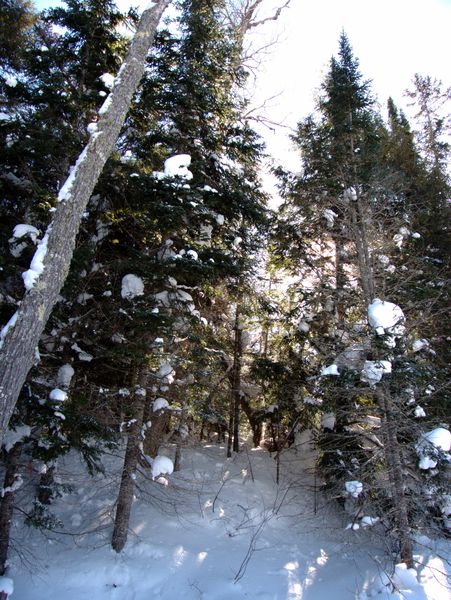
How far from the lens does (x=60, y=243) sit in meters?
4.80

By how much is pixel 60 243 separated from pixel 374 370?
17.5ft

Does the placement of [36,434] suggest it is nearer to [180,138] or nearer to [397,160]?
[180,138]

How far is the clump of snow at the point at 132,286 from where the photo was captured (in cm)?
719

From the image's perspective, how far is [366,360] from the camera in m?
7.32

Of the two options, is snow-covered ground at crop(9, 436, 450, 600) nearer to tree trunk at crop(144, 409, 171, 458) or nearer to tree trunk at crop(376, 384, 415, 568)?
tree trunk at crop(376, 384, 415, 568)

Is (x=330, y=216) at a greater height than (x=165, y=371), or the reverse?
(x=330, y=216)

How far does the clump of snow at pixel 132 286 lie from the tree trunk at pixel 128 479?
186cm

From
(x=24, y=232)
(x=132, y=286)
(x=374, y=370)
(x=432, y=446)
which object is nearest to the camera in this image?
(x=24, y=232)

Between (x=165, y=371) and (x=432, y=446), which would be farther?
(x=165, y=371)

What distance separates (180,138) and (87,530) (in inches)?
346

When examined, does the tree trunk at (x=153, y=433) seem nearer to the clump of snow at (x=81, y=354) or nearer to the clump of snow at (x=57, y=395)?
the clump of snow at (x=81, y=354)

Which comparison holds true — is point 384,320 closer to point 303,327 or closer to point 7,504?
point 303,327

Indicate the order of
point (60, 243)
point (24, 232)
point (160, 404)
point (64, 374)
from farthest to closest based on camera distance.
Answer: point (160, 404)
point (64, 374)
point (24, 232)
point (60, 243)

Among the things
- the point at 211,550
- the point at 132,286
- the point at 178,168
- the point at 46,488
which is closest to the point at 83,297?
the point at 132,286
